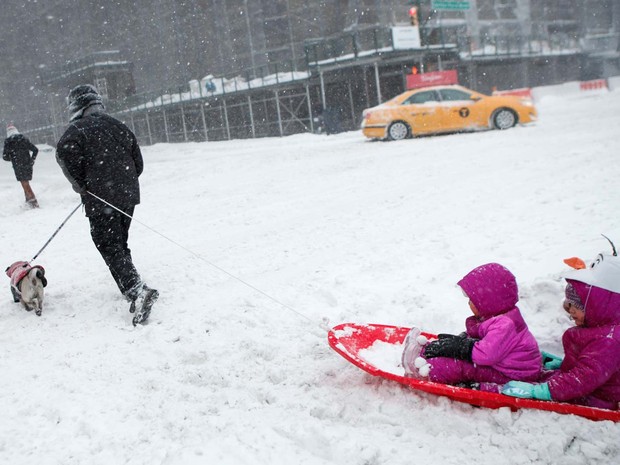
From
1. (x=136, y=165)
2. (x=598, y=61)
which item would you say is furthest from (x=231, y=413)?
(x=598, y=61)

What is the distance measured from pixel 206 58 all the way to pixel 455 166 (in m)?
31.4

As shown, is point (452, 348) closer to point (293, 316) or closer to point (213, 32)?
point (293, 316)

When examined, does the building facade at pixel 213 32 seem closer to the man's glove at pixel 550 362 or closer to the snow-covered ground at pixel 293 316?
the snow-covered ground at pixel 293 316

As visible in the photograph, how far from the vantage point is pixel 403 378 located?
126 inches

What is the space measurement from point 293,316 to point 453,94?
12962 millimetres

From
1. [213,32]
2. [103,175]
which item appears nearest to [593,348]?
[103,175]

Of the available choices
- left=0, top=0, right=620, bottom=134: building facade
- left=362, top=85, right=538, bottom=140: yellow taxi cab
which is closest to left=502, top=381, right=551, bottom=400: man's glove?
left=362, top=85, right=538, bottom=140: yellow taxi cab

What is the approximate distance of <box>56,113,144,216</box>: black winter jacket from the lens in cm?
463

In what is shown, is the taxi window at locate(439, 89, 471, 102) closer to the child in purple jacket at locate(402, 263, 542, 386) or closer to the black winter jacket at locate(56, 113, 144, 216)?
the black winter jacket at locate(56, 113, 144, 216)

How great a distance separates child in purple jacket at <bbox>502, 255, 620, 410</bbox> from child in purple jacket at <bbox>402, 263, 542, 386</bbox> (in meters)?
0.18

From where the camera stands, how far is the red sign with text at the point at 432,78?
21547mm

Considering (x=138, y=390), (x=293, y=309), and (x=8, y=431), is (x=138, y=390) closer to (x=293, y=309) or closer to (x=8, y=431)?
(x=8, y=431)

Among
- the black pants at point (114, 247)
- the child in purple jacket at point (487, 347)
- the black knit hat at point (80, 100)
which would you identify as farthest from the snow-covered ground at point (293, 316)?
the black knit hat at point (80, 100)

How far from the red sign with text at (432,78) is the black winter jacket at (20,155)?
15.2 meters
